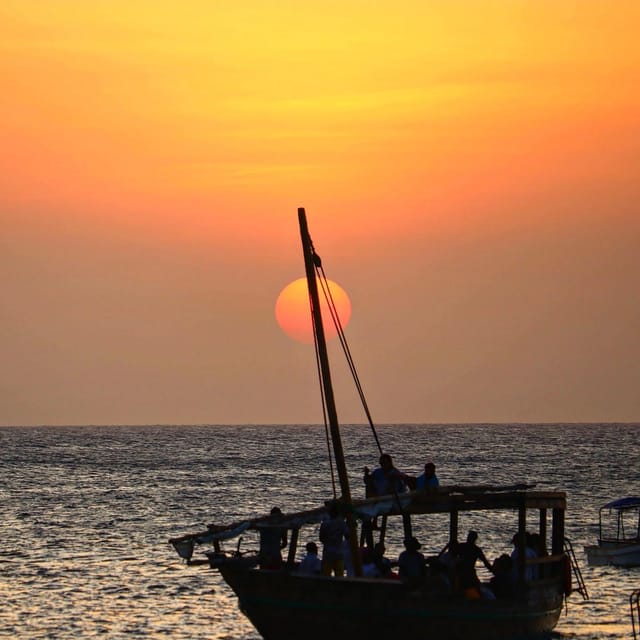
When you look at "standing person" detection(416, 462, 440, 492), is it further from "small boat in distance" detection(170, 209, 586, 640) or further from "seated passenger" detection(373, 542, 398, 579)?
"seated passenger" detection(373, 542, 398, 579)

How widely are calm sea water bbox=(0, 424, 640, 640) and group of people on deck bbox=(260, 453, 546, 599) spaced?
520cm

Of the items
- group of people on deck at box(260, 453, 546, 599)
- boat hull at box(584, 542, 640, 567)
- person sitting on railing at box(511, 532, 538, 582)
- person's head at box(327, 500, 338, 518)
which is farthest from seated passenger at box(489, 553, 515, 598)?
boat hull at box(584, 542, 640, 567)

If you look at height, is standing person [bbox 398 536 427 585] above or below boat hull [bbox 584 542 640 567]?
above

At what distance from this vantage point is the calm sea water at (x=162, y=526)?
40469 millimetres

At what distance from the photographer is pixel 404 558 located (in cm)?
3194

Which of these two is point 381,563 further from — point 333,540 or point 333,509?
point 333,509

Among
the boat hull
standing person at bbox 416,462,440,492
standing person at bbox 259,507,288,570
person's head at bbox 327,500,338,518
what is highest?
standing person at bbox 416,462,440,492

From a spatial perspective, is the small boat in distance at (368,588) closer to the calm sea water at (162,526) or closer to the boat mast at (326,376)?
the boat mast at (326,376)

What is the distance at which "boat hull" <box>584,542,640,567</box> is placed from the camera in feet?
175

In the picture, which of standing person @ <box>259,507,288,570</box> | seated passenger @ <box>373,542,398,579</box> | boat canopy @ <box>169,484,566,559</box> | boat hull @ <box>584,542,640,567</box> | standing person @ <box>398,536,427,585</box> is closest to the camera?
standing person @ <box>398,536,427,585</box>

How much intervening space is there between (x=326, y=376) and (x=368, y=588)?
5.19m

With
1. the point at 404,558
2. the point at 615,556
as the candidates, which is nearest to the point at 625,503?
the point at 615,556

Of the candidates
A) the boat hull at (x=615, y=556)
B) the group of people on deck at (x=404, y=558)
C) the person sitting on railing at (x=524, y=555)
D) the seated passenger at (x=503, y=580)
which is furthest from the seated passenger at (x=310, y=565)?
the boat hull at (x=615, y=556)

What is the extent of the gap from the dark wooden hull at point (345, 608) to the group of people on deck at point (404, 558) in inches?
19.0
